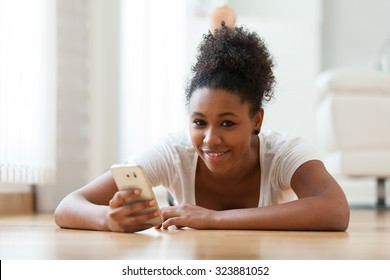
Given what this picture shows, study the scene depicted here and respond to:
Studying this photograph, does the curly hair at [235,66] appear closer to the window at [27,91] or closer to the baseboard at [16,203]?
the window at [27,91]

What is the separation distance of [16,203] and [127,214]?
5.59ft

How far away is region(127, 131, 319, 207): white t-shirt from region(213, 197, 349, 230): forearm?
16 centimetres

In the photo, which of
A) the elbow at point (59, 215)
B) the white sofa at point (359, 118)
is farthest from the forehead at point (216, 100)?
the white sofa at point (359, 118)

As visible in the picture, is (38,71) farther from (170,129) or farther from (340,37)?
(340,37)

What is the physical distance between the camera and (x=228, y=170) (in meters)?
1.62

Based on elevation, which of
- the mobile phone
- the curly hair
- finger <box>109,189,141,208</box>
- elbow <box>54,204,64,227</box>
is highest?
the curly hair

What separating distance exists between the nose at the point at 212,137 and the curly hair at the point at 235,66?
0.10 m

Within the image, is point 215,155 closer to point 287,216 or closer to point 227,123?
point 227,123

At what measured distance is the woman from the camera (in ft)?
4.93

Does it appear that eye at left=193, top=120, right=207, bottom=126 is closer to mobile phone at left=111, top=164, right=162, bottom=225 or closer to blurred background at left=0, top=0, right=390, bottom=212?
mobile phone at left=111, top=164, right=162, bottom=225

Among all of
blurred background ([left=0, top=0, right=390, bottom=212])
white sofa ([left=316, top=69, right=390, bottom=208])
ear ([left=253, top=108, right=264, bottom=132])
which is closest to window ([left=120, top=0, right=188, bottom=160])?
blurred background ([left=0, top=0, right=390, bottom=212])

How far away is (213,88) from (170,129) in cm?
248

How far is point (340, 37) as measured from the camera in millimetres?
4914

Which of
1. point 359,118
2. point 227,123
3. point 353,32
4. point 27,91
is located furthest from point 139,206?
point 353,32
